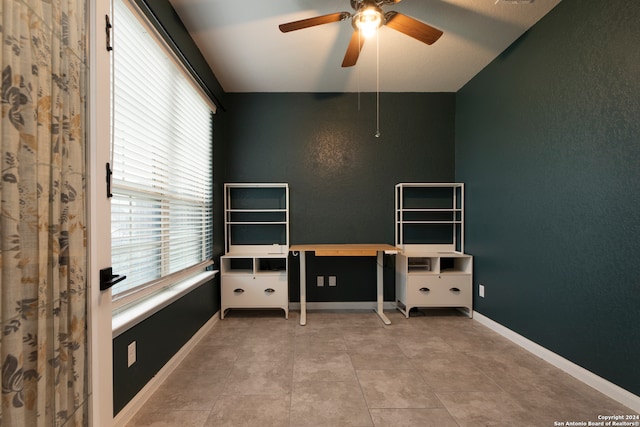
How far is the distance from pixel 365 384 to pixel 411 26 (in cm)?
245

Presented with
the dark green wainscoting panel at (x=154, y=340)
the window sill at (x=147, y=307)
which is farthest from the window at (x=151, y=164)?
the dark green wainscoting panel at (x=154, y=340)

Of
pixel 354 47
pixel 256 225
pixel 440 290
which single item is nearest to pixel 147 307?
pixel 256 225

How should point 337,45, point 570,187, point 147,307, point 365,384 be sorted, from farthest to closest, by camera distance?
point 337,45
point 570,187
point 365,384
point 147,307

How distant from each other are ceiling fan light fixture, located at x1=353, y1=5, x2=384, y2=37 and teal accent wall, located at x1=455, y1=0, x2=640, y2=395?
1458mm

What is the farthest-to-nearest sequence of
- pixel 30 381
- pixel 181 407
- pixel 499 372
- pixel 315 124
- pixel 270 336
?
pixel 315 124 → pixel 270 336 → pixel 499 372 → pixel 181 407 → pixel 30 381

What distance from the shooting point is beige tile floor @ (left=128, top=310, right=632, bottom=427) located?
1.61 meters

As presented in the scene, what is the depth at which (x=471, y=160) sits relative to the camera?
3.29 metres

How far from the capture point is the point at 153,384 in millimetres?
1831

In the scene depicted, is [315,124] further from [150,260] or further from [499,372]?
[499,372]

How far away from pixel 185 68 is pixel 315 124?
1638mm

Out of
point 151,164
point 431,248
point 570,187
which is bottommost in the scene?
point 431,248

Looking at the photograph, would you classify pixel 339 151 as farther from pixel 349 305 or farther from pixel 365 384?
Result: pixel 365 384

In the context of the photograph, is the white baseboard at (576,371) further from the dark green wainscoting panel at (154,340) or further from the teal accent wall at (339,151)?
the dark green wainscoting panel at (154,340)

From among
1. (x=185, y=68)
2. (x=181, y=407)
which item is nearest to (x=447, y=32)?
(x=185, y=68)
